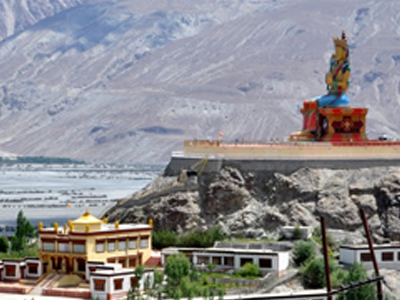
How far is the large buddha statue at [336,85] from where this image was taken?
66688 millimetres

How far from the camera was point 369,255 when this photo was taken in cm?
5450

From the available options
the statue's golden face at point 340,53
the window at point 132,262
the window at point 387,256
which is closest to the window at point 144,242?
the window at point 132,262

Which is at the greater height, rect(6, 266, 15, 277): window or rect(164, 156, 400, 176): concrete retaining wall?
rect(164, 156, 400, 176): concrete retaining wall

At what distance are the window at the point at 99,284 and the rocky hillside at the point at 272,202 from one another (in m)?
9.80

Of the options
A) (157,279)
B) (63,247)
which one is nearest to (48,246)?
(63,247)

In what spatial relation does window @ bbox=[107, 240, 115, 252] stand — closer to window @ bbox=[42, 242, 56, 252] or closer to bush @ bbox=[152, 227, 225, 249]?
window @ bbox=[42, 242, 56, 252]

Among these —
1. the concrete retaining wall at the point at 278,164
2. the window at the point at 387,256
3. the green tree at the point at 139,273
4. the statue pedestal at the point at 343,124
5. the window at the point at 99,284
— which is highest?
the statue pedestal at the point at 343,124

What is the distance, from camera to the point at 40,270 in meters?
54.2

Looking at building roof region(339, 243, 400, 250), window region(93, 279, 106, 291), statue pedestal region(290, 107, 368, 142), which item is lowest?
window region(93, 279, 106, 291)

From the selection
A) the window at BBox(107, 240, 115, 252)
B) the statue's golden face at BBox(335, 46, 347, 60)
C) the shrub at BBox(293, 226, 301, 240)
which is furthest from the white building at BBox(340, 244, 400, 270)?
the statue's golden face at BBox(335, 46, 347, 60)

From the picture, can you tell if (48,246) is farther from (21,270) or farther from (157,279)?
(157,279)

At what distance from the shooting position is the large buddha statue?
66.7 metres

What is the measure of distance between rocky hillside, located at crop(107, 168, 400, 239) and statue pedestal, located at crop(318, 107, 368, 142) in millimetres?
4300

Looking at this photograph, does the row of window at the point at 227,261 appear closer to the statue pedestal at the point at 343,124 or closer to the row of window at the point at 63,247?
the row of window at the point at 63,247
